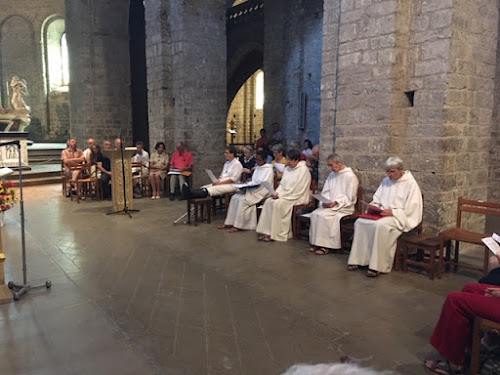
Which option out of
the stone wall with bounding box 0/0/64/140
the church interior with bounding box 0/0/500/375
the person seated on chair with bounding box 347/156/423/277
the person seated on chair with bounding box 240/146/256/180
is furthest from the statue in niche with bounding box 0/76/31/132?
the person seated on chair with bounding box 347/156/423/277

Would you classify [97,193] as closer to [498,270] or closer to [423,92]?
[423,92]

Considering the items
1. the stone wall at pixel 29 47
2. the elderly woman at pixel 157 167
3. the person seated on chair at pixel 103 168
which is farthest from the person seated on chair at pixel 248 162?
the stone wall at pixel 29 47

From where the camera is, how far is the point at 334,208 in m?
5.61

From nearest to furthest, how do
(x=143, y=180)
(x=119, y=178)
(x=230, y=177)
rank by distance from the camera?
(x=230, y=177), (x=119, y=178), (x=143, y=180)

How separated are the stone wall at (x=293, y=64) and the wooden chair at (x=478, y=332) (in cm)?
1052

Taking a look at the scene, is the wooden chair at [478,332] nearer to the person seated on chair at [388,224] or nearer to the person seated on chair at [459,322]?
the person seated on chair at [459,322]

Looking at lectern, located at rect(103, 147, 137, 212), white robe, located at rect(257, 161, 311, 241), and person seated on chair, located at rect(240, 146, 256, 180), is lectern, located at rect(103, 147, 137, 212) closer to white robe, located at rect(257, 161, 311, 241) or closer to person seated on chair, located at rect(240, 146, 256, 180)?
person seated on chair, located at rect(240, 146, 256, 180)

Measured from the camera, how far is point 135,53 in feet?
51.3

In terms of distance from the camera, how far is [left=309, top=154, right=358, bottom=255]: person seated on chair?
5492mm

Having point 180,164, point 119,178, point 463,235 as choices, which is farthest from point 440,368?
point 180,164

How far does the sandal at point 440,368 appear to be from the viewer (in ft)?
9.04

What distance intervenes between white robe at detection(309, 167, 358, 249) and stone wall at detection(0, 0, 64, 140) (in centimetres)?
1771

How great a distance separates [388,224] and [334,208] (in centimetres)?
96

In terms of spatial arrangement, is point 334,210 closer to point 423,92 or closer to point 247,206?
point 247,206
